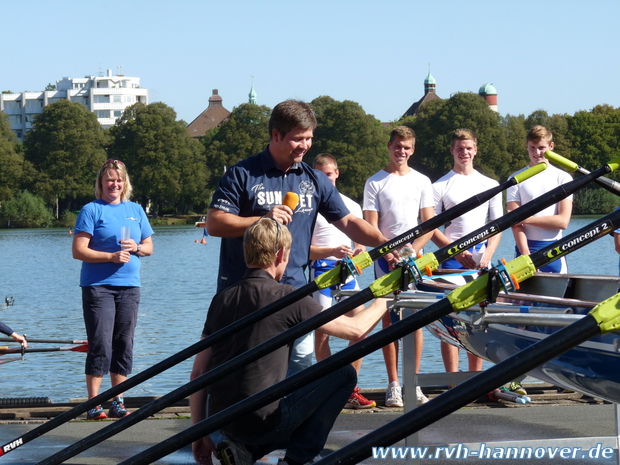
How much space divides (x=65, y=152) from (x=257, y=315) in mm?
81574

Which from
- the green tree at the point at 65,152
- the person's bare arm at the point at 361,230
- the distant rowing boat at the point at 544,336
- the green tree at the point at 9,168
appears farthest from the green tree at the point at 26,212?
the distant rowing boat at the point at 544,336

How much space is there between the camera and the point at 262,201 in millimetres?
5129

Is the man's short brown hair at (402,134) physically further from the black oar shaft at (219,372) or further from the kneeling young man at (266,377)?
the black oar shaft at (219,372)

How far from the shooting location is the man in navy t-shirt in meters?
4.96

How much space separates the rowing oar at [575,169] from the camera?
423cm

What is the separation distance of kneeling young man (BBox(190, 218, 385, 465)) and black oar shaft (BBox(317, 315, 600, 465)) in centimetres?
162

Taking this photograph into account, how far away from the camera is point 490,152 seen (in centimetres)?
7912

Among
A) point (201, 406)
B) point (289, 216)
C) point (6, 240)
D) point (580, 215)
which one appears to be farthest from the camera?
point (580, 215)

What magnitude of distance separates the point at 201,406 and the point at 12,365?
8.28 metres

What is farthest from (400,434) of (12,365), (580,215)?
(580,215)

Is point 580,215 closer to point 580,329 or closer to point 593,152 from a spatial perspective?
point 593,152

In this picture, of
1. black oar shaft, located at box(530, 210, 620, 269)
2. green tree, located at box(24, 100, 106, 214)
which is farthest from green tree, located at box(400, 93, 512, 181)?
black oar shaft, located at box(530, 210, 620, 269)

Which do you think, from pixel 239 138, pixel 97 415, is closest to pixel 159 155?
pixel 239 138

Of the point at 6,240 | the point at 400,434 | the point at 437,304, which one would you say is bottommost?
the point at 6,240
